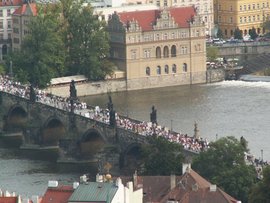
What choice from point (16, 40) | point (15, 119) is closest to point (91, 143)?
point (15, 119)

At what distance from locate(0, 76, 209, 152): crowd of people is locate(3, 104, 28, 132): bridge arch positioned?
3.51 ft

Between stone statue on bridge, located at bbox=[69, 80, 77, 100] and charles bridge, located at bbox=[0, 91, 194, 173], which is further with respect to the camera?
stone statue on bridge, located at bbox=[69, 80, 77, 100]

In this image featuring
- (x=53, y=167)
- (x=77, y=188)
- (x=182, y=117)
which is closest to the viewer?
(x=77, y=188)

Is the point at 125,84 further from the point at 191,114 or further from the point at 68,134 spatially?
the point at 68,134

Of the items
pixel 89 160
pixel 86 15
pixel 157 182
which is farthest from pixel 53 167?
pixel 86 15

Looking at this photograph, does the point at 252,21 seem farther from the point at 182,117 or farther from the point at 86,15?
the point at 182,117

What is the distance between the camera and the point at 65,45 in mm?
150000

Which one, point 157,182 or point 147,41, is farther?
point 147,41

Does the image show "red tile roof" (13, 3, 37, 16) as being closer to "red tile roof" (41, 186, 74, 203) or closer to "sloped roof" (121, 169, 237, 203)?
"sloped roof" (121, 169, 237, 203)

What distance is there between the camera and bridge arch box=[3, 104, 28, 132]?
13000cm

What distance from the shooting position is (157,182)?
297ft

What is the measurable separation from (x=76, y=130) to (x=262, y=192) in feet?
120

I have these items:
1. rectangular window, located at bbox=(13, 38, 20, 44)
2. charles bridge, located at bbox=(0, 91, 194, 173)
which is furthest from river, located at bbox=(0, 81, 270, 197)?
rectangular window, located at bbox=(13, 38, 20, 44)

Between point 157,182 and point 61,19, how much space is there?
6167 cm
